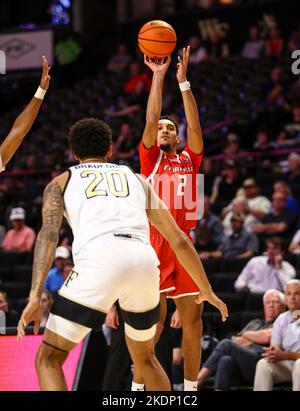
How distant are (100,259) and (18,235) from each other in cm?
925

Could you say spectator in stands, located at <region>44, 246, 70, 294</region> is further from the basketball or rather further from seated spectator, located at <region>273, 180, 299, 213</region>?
the basketball

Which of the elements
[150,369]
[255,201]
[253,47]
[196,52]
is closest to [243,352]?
[150,369]

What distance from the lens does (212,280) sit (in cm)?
1152

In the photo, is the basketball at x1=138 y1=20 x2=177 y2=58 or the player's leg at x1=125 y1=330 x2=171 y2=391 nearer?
the player's leg at x1=125 y1=330 x2=171 y2=391

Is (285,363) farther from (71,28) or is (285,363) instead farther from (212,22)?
(71,28)

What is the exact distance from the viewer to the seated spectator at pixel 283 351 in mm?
8539

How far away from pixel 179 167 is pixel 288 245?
511cm

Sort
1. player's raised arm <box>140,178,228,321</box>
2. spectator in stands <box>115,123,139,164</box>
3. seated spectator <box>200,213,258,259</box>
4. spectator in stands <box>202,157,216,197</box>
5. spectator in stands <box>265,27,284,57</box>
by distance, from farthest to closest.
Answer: spectator in stands <box>265,27,284,57</box> → spectator in stands <box>115,123,139,164</box> → spectator in stands <box>202,157,216,197</box> → seated spectator <box>200,213,258,259</box> → player's raised arm <box>140,178,228,321</box>

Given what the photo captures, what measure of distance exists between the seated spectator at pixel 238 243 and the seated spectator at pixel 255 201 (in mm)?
682

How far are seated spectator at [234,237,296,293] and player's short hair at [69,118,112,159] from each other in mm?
5658

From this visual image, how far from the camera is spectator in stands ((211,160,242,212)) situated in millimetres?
13898

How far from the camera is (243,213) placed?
42.0ft

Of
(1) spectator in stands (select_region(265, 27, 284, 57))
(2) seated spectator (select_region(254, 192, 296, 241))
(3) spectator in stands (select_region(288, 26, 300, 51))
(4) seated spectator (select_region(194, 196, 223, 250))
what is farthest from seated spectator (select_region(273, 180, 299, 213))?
(1) spectator in stands (select_region(265, 27, 284, 57))

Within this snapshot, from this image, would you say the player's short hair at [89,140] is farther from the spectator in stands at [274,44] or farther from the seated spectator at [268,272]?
the spectator in stands at [274,44]
